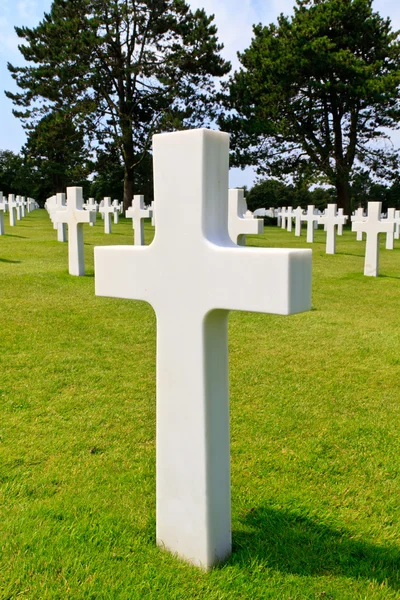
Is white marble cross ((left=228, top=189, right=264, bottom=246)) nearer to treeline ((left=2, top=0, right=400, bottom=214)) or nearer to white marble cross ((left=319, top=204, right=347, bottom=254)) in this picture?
white marble cross ((left=319, top=204, right=347, bottom=254))

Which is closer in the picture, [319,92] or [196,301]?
[196,301]

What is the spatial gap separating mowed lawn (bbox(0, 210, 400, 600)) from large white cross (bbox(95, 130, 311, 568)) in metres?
0.10

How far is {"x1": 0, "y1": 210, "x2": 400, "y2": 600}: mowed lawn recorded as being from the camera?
1885 mm

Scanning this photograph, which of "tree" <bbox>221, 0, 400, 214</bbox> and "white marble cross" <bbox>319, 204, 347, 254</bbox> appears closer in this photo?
"white marble cross" <bbox>319, 204, 347, 254</bbox>

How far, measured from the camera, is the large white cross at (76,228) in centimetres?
823

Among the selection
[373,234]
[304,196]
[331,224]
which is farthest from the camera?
[304,196]

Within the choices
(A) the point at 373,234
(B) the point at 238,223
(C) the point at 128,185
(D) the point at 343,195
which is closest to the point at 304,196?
(D) the point at 343,195

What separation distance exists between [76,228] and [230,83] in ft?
73.1

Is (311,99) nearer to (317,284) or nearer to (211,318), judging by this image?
(317,284)

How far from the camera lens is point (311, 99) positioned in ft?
88.8

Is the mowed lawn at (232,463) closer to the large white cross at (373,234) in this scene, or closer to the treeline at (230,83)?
the large white cross at (373,234)

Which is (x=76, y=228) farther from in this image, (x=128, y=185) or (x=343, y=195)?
(x=343, y=195)

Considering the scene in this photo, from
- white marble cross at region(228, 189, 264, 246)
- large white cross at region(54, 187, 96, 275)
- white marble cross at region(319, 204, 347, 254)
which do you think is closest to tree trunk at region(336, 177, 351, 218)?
white marble cross at region(319, 204, 347, 254)

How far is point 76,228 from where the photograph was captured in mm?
8383
